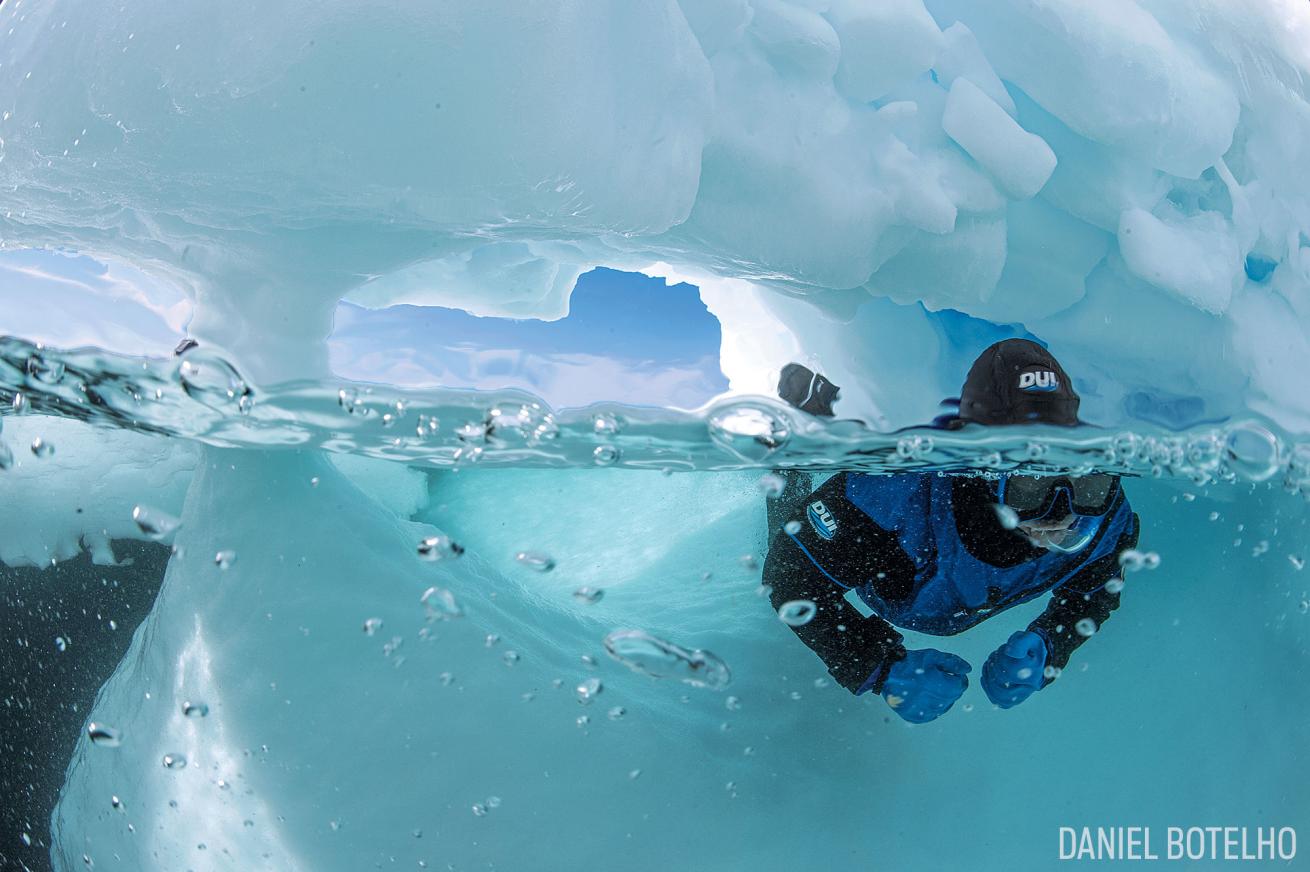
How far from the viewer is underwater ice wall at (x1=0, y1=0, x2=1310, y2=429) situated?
4.83 feet

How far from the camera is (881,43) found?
5.58 feet

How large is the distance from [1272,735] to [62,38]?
9.81 ft

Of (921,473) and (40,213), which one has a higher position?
(40,213)

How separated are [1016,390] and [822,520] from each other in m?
0.47

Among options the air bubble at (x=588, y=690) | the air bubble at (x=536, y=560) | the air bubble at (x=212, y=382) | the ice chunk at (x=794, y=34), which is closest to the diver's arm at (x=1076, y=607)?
A: the air bubble at (x=588, y=690)

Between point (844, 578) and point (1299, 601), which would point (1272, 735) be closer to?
point (1299, 601)

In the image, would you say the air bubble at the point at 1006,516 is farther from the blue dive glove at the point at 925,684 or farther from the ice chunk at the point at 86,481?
the ice chunk at the point at 86,481

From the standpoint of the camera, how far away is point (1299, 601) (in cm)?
207

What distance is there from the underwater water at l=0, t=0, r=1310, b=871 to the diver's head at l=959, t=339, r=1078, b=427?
41 millimetres

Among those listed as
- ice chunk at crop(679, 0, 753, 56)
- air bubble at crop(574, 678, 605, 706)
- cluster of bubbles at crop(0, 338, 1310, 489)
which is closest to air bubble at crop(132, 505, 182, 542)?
cluster of bubbles at crop(0, 338, 1310, 489)

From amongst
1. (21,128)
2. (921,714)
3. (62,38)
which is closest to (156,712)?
(21,128)

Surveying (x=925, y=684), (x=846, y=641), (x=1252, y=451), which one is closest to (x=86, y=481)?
(x=846, y=641)

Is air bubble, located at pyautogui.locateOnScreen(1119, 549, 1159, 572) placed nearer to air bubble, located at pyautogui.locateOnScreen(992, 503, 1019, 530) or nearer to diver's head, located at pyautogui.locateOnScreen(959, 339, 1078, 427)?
air bubble, located at pyautogui.locateOnScreen(992, 503, 1019, 530)

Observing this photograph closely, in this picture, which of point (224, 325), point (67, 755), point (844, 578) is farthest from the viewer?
point (67, 755)
